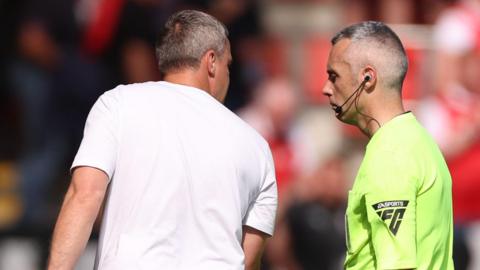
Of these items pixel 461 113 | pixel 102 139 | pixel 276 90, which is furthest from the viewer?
pixel 276 90

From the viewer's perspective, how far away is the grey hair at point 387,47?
4883 mm

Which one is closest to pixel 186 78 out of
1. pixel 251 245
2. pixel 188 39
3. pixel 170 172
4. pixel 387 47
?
pixel 188 39

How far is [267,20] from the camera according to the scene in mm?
12062

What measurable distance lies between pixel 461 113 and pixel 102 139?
5660 millimetres

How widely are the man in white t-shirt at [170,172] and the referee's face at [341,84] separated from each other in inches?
16.6

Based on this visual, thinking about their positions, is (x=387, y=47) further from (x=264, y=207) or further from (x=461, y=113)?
(x=461, y=113)

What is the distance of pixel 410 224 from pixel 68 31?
721 centimetres

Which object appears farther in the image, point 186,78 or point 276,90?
point 276,90

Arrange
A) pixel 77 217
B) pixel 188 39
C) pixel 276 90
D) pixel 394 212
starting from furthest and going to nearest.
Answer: pixel 276 90 → pixel 188 39 → pixel 77 217 → pixel 394 212

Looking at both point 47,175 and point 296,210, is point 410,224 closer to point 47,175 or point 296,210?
point 296,210

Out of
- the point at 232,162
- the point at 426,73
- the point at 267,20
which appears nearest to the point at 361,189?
the point at 232,162

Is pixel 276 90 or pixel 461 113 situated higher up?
pixel 276 90

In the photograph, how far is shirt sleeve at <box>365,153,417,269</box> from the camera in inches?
181

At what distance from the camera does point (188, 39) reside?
17.0ft
